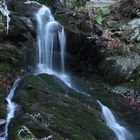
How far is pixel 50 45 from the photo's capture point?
16.9 m

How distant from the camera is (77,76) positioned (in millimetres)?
16469

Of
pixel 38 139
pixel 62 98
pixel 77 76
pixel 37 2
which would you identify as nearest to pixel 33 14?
pixel 37 2

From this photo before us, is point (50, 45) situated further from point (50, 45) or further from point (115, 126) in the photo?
point (115, 126)

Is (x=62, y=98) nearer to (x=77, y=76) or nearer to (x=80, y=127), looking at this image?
(x=80, y=127)

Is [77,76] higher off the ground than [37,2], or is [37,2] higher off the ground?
[37,2]

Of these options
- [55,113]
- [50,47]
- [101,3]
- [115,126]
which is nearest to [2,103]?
[55,113]

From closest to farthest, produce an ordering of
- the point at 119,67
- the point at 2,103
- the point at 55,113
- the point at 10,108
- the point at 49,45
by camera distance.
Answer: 1. the point at 55,113
2. the point at 10,108
3. the point at 2,103
4. the point at 119,67
5. the point at 49,45

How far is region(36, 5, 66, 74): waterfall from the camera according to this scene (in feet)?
53.7

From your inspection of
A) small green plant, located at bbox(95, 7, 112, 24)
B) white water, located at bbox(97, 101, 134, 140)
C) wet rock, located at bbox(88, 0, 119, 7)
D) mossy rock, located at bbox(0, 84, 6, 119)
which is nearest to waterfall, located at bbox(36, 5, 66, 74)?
small green plant, located at bbox(95, 7, 112, 24)

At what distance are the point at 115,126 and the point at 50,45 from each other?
19.8 ft

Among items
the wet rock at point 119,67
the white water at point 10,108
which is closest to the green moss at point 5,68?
the white water at point 10,108

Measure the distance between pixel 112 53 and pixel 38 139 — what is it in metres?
8.29

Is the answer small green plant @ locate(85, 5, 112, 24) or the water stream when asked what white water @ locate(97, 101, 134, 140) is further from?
small green plant @ locate(85, 5, 112, 24)

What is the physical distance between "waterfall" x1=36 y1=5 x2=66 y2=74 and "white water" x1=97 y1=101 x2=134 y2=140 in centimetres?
423
